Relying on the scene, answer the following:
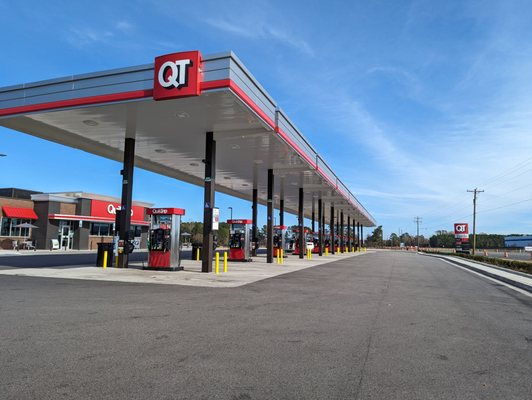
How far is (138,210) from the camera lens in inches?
2114

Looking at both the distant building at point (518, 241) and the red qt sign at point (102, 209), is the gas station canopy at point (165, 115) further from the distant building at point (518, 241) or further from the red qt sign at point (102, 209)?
the distant building at point (518, 241)

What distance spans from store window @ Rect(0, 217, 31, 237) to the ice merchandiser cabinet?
3062cm

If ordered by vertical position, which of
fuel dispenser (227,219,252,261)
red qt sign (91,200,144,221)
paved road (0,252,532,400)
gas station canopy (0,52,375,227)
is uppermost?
gas station canopy (0,52,375,227)

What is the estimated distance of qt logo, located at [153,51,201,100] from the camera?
13266 millimetres

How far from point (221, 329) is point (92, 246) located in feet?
149

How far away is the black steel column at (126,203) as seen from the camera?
19328 millimetres

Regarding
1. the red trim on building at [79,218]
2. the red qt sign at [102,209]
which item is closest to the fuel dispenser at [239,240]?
the red trim on building at [79,218]

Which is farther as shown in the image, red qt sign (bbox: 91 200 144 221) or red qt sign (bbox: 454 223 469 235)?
red qt sign (bbox: 454 223 469 235)

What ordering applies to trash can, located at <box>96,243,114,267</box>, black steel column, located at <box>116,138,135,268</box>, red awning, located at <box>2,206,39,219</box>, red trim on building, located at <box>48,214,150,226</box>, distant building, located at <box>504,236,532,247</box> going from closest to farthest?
black steel column, located at <box>116,138,135,268</box> → trash can, located at <box>96,243,114,267</box> → red awning, located at <box>2,206,39,219</box> → red trim on building, located at <box>48,214,150,226</box> → distant building, located at <box>504,236,532,247</box>

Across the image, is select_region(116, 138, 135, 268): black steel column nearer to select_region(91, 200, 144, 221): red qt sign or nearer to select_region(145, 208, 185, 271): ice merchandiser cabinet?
select_region(145, 208, 185, 271): ice merchandiser cabinet

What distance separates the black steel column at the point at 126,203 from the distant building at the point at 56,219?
2545cm

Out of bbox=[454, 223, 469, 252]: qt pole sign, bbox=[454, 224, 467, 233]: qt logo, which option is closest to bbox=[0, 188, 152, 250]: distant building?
bbox=[454, 224, 467, 233]: qt logo

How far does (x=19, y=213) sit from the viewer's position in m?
41.8

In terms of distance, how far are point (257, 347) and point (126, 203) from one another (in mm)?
15500
